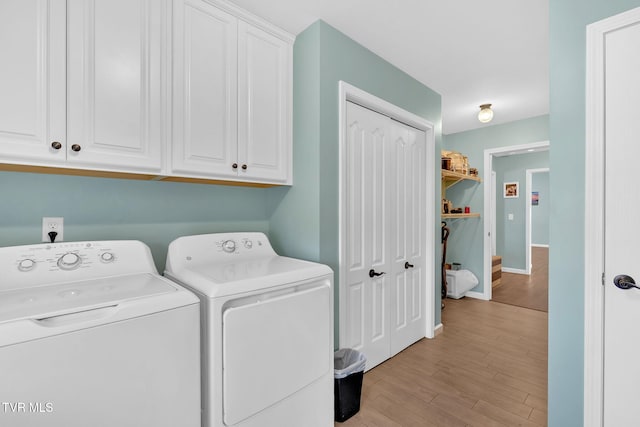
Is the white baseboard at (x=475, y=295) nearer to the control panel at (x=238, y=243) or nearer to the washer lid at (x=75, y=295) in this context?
the control panel at (x=238, y=243)

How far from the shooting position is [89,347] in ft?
3.10

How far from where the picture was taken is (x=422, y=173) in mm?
2963

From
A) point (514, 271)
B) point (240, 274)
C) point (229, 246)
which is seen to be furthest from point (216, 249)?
point (514, 271)

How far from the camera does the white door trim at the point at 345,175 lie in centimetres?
207

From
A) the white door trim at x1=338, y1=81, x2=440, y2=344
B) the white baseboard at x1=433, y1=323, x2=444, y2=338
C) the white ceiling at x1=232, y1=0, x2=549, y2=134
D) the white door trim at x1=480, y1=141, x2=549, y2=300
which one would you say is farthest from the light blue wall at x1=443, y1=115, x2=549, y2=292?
the white door trim at x1=338, y1=81, x2=440, y2=344

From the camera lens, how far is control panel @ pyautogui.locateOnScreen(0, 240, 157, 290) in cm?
125

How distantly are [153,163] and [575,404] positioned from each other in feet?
7.83

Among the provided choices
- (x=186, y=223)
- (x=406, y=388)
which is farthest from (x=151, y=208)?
(x=406, y=388)

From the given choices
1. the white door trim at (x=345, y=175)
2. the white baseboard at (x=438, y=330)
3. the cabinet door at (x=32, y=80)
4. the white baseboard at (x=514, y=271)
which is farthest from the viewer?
the white baseboard at (x=514, y=271)

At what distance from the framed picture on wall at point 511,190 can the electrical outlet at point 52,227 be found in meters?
7.05

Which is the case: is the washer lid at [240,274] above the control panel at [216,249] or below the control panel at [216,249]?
below

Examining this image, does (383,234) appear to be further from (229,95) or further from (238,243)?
(229,95)

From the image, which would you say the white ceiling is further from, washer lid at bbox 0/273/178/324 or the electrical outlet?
washer lid at bbox 0/273/178/324

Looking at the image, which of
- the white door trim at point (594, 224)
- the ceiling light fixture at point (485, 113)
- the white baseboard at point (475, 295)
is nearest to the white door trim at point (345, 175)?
the ceiling light fixture at point (485, 113)
